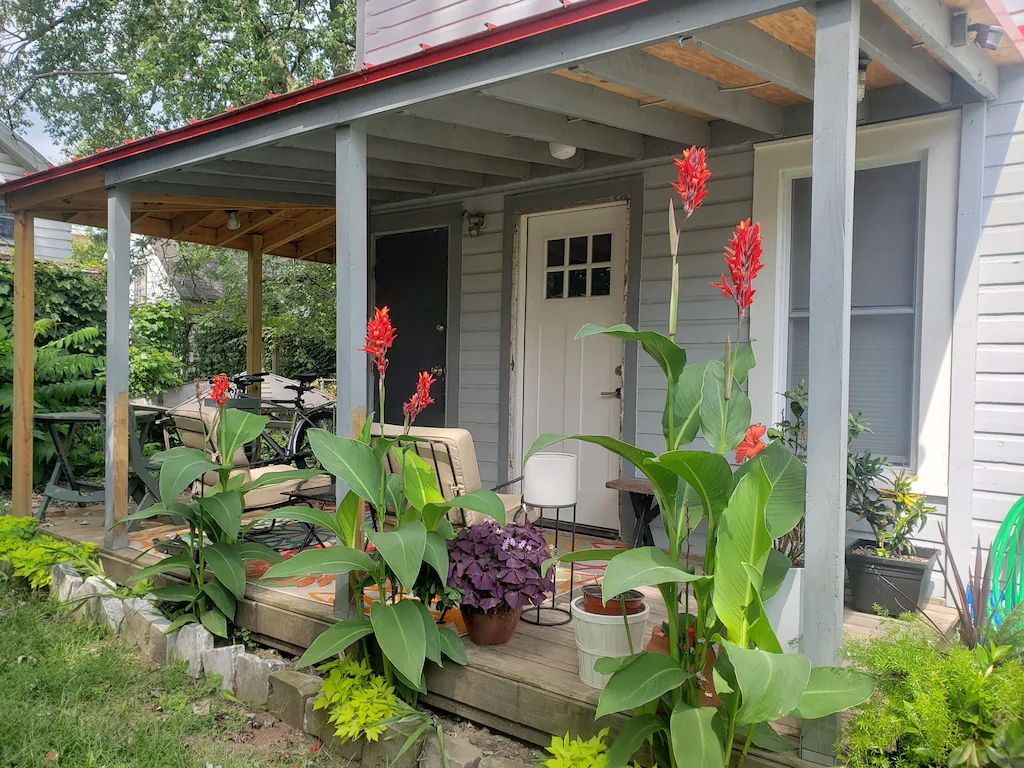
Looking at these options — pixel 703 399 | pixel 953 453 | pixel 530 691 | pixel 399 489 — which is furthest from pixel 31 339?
pixel 953 453

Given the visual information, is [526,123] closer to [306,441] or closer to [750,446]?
[750,446]

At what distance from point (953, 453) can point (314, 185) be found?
14.3ft

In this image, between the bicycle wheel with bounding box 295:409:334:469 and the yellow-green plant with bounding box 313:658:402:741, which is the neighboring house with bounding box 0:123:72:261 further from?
the yellow-green plant with bounding box 313:658:402:741

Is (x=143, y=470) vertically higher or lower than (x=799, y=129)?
lower

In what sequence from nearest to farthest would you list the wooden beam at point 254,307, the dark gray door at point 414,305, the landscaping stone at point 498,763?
1. the landscaping stone at point 498,763
2. the dark gray door at point 414,305
3. the wooden beam at point 254,307

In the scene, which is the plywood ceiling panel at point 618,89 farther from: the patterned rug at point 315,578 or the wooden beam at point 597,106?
the patterned rug at point 315,578

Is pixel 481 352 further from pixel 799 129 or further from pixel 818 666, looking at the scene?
pixel 818 666

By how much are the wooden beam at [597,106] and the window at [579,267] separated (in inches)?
35.8

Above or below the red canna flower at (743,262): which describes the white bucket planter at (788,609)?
below

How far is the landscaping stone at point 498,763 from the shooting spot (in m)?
2.35

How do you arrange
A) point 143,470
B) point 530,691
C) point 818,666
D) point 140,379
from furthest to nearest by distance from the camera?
1. point 140,379
2. point 143,470
3. point 530,691
4. point 818,666

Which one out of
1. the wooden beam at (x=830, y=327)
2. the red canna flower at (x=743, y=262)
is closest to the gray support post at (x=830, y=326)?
the wooden beam at (x=830, y=327)

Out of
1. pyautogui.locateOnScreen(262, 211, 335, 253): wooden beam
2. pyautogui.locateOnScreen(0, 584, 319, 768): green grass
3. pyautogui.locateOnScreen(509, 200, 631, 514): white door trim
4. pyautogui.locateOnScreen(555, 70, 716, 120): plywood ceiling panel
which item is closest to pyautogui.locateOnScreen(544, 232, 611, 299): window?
pyautogui.locateOnScreen(509, 200, 631, 514): white door trim

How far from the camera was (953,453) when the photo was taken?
3.38m
